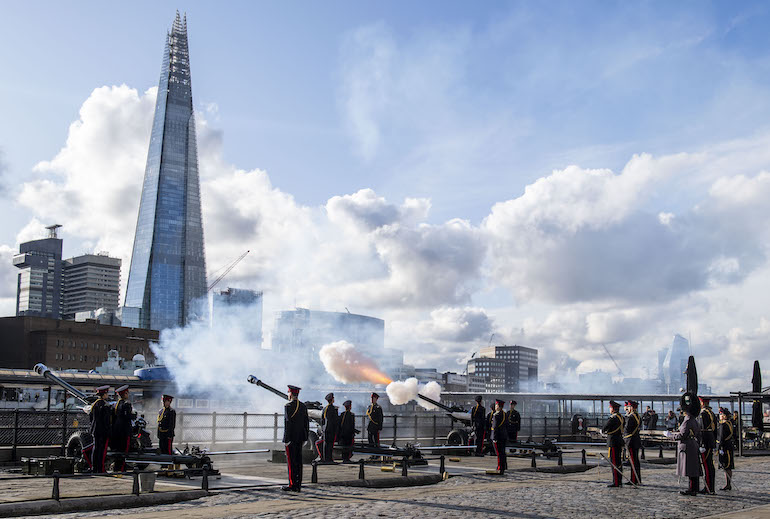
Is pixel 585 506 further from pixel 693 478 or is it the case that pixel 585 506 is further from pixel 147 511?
pixel 147 511

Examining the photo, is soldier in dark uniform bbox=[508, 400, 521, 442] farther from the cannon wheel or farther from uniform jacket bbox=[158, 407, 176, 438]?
uniform jacket bbox=[158, 407, 176, 438]

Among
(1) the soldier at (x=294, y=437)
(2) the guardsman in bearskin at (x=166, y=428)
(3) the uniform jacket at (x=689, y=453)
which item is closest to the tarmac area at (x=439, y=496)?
(1) the soldier at (x=294, y=437)

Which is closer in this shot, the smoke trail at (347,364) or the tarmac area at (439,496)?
the tarmac area at (439,496)

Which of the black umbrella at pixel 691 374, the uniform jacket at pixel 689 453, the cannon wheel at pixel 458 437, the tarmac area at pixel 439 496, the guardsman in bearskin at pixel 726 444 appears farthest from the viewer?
the black umbrella at pixel 691 374

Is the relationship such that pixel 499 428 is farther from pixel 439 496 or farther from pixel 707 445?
pixel 439 496

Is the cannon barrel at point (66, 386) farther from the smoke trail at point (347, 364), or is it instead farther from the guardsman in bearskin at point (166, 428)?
the smoke trail at point (347, 364)

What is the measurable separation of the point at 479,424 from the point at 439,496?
38.4ft

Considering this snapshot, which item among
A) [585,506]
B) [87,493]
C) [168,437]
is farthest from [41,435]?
[585,506]

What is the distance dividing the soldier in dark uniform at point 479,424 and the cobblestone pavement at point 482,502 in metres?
6.96

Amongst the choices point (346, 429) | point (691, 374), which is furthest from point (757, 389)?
point (346, 429)

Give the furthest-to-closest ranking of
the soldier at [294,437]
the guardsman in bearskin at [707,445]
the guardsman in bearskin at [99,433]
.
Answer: the guardsman in bearskin at [707,445]
the guardsman in bearskin at [99,433]
the soldier at [294,437]

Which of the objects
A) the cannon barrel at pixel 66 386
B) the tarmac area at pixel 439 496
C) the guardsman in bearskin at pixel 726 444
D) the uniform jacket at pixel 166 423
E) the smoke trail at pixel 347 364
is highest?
the smoke trail at pixel 347 364

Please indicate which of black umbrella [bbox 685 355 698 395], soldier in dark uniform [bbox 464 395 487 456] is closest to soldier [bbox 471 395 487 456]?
soldier in dark uniform [bbox 464 395 487 456]

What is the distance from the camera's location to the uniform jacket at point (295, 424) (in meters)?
16.5
